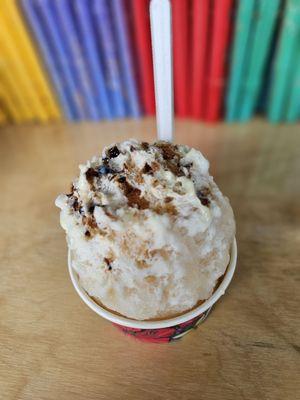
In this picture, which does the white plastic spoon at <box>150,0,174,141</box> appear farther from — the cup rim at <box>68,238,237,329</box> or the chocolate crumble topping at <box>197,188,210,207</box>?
the cup rim at <box>68,238,237,329</box>

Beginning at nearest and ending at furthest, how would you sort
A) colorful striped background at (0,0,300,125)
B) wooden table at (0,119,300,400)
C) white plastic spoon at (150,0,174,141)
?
white plastic spoon at (150,0,174,141) < wooden table at (0,119,300,400) < colorful striped background at (0,0,300,125)

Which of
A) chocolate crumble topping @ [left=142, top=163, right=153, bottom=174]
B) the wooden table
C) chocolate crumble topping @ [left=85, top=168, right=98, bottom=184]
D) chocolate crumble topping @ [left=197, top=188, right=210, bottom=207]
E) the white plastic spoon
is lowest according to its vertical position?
the wooden table

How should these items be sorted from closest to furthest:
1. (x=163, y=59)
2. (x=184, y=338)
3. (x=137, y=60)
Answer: (x=163, y=59)
(x=184, y=338)
(x=137, y=60)

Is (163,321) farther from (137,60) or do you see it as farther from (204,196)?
(137,60)

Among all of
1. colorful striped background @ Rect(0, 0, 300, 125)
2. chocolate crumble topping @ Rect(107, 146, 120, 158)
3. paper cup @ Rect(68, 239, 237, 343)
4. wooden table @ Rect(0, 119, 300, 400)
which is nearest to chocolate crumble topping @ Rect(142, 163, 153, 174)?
chocolate crumble topping @ Rect(107, 146, 120, 158)

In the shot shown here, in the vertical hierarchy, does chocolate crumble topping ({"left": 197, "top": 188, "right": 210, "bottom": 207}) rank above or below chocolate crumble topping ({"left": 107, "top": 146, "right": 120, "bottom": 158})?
below

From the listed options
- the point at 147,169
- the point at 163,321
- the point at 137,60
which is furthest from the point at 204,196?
the point at 137,60
